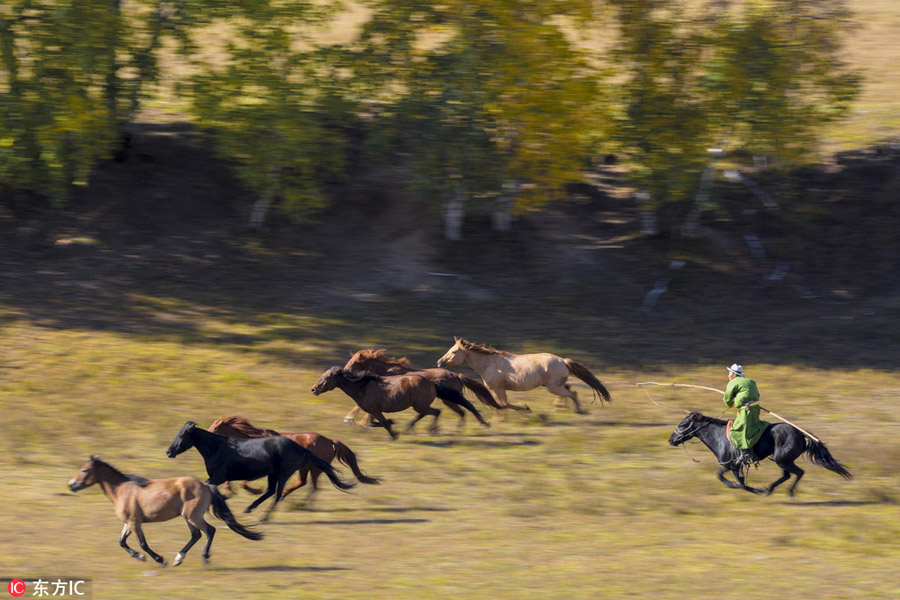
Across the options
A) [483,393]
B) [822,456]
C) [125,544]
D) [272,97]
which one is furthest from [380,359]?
[272,97]

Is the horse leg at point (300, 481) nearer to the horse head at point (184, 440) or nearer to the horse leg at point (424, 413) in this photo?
the horse head at point (184, 440)

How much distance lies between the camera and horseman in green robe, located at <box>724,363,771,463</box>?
1339 centimetres

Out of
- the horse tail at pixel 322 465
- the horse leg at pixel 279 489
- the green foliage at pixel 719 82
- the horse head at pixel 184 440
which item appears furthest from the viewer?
the green foliage at pixel 719 82

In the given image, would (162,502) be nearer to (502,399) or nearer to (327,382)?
(327,382)

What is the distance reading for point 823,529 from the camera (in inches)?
475

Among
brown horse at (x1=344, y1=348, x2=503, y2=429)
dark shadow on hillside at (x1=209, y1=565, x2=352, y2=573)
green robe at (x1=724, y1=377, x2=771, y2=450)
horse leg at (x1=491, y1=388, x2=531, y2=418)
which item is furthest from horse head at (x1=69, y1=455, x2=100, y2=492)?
horse leg at (x1=491, y1=388, x2=531, y2=418)

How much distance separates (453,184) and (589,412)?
10176mm

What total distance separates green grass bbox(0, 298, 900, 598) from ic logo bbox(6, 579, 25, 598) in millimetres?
323

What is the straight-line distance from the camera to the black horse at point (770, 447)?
13227mm

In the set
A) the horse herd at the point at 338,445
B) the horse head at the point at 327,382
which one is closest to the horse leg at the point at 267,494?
the horse herd at the point at 338,445

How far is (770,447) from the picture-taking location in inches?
531

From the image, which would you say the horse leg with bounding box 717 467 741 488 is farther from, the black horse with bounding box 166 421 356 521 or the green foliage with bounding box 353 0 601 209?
the green foliage with bounding box 353 0 601 209

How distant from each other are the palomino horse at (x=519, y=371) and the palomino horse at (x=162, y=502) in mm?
7507

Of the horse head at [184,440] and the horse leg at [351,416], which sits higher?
the horse head at [184,440]
